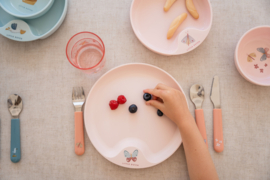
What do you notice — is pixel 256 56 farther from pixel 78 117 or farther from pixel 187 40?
pixel 78 117

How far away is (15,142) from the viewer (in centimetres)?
81

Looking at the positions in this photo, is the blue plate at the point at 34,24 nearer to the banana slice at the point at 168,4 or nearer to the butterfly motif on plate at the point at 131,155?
the banana slice at the point at 168,4

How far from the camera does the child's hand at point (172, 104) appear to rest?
0.72 metres

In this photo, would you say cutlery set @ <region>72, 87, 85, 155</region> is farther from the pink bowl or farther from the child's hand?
the pink bowl

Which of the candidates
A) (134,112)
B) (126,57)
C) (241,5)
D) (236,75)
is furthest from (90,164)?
(241,5)

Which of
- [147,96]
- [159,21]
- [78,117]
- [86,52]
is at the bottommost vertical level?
[78,117]

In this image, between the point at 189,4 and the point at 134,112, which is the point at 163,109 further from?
the point at 189,4

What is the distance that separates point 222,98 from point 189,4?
1.59 feet

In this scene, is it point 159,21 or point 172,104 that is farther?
point 159,21

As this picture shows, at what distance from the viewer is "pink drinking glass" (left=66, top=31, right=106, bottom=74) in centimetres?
79

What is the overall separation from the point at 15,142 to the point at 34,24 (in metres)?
0.58

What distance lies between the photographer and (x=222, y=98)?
0.84 metres

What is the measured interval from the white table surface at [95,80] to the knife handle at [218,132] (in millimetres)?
23

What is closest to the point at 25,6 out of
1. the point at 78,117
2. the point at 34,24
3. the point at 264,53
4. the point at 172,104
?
the point at 34,24
